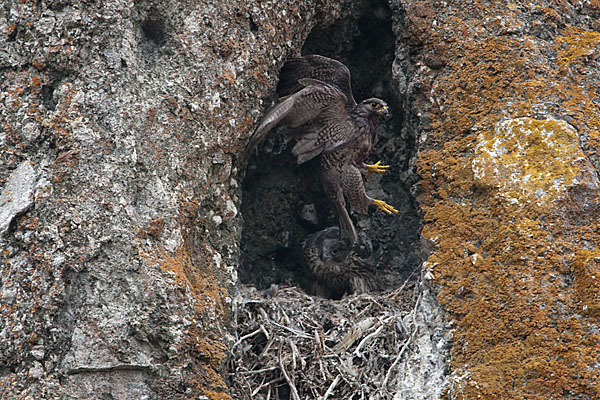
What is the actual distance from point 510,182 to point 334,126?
113 cm

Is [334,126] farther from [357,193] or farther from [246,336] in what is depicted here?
[246,336]

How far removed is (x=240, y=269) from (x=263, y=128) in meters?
1.02

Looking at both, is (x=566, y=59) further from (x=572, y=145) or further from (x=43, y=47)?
(x=43, y=47)

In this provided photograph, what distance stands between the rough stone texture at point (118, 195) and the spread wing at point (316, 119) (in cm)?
52

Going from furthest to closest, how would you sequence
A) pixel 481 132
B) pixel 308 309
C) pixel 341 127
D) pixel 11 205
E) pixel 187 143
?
1. pixel 341 127
2. pixel 308 309
3. pixel 481 132
4. pixel 187 143
5. pixel 11 205

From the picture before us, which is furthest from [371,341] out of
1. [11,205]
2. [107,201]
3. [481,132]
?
[11,205]

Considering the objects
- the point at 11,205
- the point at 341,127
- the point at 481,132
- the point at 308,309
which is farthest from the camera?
the point at 341,127

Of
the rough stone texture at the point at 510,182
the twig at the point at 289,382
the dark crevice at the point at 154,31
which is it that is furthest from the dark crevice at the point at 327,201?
the dark crevice at the point at 154,31

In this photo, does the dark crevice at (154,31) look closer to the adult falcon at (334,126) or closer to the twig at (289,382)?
the adult falcon at (334,126)

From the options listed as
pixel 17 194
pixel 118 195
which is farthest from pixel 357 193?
pixel 17 194

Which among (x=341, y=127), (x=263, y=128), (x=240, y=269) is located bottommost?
(x=240, y=269)

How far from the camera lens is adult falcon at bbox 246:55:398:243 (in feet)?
13.2

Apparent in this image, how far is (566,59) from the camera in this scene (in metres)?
3.73

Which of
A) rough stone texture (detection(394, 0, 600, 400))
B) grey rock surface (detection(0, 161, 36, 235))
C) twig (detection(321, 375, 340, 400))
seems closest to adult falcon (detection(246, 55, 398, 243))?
rough stone texture (detection(394, 0, 600, 400))
